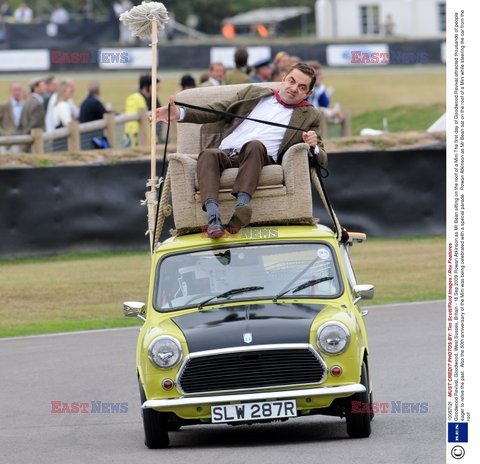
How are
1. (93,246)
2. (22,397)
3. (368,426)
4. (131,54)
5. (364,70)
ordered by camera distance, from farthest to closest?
(364,70), (131,54), (93,246), (22,397), (368,426)

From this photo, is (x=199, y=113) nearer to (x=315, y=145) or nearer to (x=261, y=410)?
(x=315, y=145)

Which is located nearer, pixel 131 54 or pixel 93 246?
pixel 93 246

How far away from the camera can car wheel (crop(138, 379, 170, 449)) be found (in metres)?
10.1

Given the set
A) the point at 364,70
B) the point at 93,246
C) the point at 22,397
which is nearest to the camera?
the point at 22,397

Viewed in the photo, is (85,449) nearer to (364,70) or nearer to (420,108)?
(420,108)

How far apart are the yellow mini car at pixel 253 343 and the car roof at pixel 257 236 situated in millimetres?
→ 94

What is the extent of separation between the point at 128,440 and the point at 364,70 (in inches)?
1641

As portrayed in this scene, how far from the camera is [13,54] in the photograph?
1876 inches

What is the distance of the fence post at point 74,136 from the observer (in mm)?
23578

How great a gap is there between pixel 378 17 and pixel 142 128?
172 feet

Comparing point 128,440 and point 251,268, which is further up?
point 251,268

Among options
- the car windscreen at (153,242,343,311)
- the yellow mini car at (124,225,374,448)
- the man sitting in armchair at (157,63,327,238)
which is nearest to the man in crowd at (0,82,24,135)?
the man sitting in armchair at (157,63,327,238)

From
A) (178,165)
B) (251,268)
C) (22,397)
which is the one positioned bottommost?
(22,397)

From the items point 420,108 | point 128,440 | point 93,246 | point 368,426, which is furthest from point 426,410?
point 420,108
